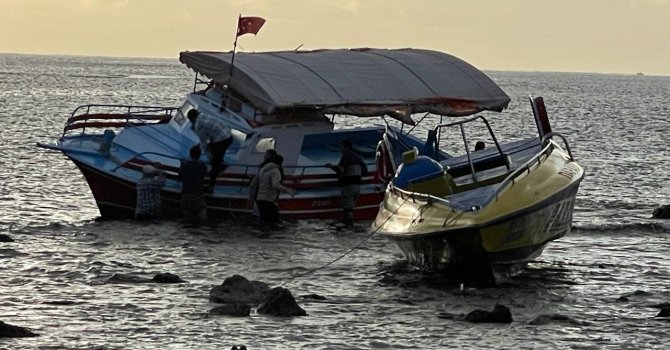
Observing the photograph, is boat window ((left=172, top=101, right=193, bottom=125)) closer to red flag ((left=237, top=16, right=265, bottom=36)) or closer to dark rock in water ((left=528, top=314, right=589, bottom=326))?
red flag ((left=237, top=16, right=265, bottom=36))

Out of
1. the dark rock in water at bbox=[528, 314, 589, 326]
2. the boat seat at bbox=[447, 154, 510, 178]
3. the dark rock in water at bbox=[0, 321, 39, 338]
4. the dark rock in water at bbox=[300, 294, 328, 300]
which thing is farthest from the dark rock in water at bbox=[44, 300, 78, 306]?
the boat seat at bbox=[447, 154, 510, 178]

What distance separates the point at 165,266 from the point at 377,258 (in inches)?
154

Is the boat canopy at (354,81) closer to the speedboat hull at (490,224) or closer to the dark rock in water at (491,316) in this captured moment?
the speedboat hull at (490,224)

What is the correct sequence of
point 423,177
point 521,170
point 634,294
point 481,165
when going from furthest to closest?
1. point 481,165
2. point 423,177
3. point 521,170
4. point 634,294

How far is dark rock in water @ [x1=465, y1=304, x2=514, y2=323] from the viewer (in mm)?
19688

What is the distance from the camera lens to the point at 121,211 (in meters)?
30.2

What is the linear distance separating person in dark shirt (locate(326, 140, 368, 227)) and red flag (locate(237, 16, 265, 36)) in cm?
448

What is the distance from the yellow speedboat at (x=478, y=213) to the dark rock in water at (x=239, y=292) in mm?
2607

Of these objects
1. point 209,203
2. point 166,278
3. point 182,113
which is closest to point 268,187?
point 209,203

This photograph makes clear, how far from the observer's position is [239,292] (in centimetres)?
2103

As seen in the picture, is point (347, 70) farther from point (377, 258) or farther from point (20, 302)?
point (20, 302)

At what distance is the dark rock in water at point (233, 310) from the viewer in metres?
19.8

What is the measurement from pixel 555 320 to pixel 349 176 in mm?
9612

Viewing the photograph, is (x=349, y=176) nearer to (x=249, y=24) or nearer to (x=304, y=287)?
(x=249, y=24)
